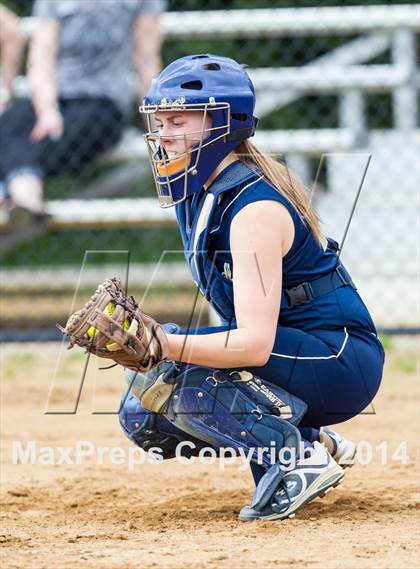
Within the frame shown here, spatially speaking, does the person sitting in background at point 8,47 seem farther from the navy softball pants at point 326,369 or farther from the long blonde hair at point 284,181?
the navy softball pants at point 326,369

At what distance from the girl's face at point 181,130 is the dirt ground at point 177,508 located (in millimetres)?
1127

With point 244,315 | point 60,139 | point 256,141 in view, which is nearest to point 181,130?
point 244,315

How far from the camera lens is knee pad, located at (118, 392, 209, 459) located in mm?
3443

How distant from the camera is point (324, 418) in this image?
3.49 meters

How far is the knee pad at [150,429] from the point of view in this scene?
344 centimetres

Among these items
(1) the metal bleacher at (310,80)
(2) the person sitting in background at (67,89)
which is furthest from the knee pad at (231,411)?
(1) the metal bleacher at (310,80)

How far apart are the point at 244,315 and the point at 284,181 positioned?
0.48 meters

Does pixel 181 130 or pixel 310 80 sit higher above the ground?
pixel 181 130

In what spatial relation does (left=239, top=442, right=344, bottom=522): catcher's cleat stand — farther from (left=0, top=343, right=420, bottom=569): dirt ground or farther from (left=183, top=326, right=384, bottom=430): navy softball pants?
(left=183, top=326, right=384, bottom=430): navy softball pants

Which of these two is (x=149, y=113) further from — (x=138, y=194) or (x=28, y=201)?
(x=138, y=194)

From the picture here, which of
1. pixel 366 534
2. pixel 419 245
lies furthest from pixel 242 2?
pixel 366 534

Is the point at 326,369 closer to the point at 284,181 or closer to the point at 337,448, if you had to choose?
the point at 337,448

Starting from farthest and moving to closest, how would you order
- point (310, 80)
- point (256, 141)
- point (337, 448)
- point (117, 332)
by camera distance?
point (310, 80) → point (256, 141) → point (337, 448) → point (117, 332)

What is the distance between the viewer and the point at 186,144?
331 centimetres
